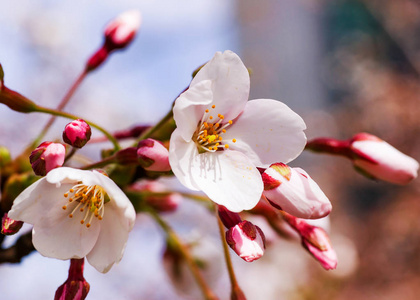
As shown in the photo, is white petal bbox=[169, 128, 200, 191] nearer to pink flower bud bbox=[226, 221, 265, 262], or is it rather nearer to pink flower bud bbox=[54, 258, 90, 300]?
pink flower bud bbox=[226, 221, 265, 262]

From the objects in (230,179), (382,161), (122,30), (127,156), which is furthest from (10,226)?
(122,30)

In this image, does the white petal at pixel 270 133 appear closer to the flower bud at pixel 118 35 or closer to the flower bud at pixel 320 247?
the flower bud at pixel 320 247

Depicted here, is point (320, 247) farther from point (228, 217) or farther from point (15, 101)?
point (15, 101)

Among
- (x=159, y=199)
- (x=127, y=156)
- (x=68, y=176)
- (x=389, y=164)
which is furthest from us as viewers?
(x=159, y=199)

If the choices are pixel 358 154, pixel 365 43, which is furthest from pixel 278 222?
pixel 365 43

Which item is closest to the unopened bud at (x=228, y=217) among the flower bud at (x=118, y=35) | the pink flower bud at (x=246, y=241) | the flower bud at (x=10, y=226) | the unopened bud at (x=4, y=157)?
the pink flower bud at (x=246, y=241)

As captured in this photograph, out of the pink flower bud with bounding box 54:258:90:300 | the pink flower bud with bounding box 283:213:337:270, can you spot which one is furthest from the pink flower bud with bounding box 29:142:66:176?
the pink flower bud with bounding box 283:213:337:270

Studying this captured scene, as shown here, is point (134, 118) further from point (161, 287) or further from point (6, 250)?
point (6, 250)
